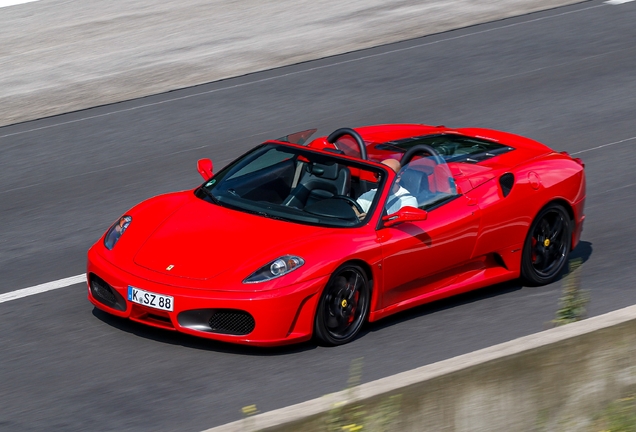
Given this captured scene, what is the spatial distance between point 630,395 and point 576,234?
136 inches

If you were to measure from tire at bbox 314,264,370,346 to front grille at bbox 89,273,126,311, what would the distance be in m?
1.34

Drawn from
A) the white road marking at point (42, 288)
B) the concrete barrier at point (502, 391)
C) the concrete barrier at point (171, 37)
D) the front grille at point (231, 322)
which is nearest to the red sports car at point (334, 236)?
the front grille at point (231, 322)

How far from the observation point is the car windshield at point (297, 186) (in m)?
8.03

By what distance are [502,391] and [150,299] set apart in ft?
8.76

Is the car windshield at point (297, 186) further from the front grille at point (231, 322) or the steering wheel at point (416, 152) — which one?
the front grille at point (231, 322)

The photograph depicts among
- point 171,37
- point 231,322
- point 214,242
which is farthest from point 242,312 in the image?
point 171,37

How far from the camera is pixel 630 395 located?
6.05 metres

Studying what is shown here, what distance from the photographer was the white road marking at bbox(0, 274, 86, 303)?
28.6 feet

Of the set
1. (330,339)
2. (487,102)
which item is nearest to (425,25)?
(487,102)

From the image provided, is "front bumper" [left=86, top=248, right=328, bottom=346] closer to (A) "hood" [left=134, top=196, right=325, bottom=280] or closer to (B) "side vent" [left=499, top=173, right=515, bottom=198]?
(A) "hood" [left=134, top=196, right=325, bottom=280]

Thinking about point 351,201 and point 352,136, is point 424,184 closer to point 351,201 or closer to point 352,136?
point 351,201

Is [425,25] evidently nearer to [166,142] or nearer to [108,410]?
[166,142]

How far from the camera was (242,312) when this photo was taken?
715 cm

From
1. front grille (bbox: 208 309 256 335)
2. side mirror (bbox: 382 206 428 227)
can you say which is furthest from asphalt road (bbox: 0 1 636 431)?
side mirror (bbox: 382 206 428 227)
